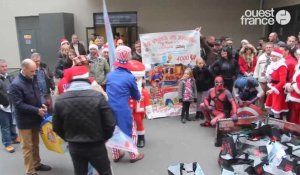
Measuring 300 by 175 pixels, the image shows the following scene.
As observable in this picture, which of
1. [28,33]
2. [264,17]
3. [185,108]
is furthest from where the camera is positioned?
[28,33]

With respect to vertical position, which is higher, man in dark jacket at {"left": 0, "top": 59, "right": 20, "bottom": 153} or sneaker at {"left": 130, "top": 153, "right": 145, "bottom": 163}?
man in dark jacket at {"left": 0, "top": 59, "right": 20, "bottom": 153}

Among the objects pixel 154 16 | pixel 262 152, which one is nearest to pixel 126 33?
pixel 154 16

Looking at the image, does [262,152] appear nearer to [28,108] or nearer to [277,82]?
[277,82]

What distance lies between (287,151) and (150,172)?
1761 mm

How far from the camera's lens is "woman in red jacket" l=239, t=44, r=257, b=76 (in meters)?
6.16

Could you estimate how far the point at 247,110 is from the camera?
16.3 ft

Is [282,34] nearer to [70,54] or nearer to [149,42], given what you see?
[149,42]

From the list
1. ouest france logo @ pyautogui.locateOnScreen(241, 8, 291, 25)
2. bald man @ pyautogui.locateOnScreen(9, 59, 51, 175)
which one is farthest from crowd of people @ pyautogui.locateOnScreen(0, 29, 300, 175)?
ouest france logo @ pyautogui.locateOnScreen(241, 8, 291, 25)

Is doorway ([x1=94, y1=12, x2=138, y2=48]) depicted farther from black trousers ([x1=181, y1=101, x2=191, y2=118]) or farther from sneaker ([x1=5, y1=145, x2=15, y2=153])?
sneaker ([x1=5, y1=145, x2=15, y2=153])

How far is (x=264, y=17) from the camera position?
11.5 meters

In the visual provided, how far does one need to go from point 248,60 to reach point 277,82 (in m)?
1.44

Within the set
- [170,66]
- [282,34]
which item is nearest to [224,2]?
[282,34]

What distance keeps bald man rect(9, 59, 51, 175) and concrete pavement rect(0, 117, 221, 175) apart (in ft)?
1.55

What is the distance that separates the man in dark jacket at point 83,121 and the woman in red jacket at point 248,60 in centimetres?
425
